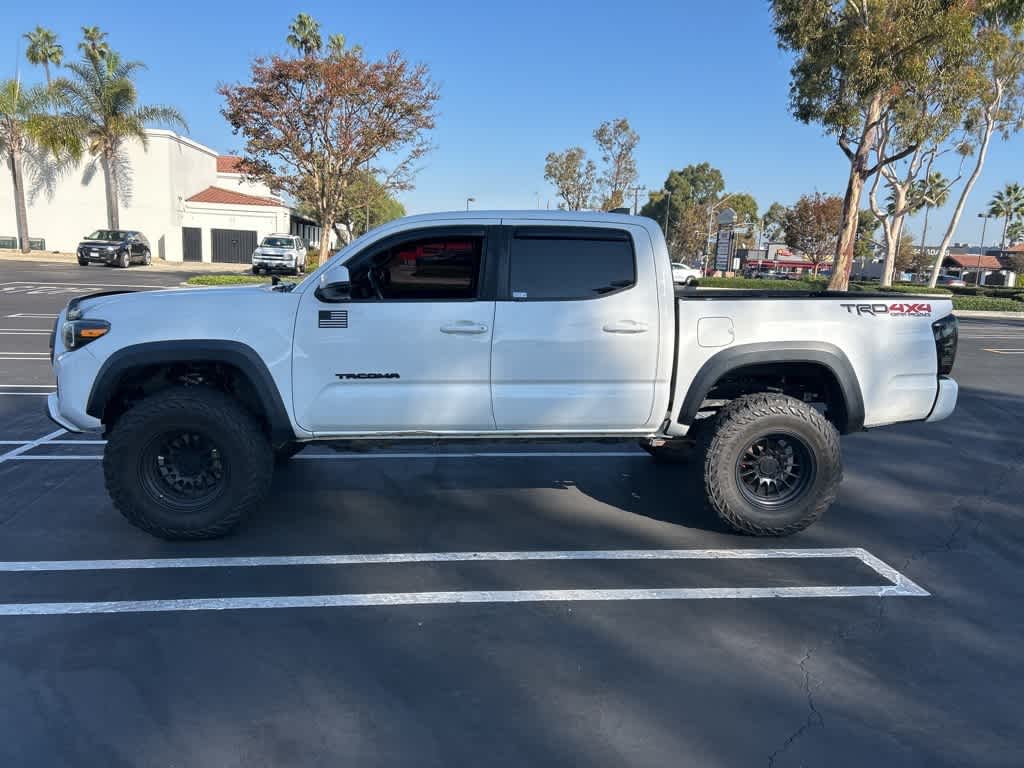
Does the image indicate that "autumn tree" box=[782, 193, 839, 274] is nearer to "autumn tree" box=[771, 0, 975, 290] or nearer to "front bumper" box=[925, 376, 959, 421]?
"autumn tree" box=[771, 0, 975, 290]

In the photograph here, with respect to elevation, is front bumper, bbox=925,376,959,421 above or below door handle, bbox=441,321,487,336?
below

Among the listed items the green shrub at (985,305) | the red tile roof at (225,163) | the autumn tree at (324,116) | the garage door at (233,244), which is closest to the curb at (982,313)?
the green shrub at (985,305)

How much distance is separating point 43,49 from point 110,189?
11.0 meters

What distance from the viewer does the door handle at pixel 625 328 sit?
4.73m

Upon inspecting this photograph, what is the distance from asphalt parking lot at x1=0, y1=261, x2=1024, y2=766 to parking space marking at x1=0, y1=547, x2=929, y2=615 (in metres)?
0.02

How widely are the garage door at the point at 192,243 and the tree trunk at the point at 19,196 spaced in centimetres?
762

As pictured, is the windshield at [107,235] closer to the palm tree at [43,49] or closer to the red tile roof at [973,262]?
the palm tree at [43,49]

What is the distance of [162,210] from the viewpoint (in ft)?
139

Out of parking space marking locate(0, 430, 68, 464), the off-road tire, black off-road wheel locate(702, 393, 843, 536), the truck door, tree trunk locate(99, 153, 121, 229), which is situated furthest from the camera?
tree trunk locate(99, 153, 121, 229)

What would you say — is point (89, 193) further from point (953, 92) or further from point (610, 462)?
point (610, 462)

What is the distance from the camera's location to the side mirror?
449 centimetres

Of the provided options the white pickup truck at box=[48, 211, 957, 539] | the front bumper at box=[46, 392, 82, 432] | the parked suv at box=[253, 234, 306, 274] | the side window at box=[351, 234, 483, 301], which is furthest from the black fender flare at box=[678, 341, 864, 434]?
the parked suv at box=[253, 234, 306, 274]

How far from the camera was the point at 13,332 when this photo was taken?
13805 millimetres

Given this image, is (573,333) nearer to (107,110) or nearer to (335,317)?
(335,317)
